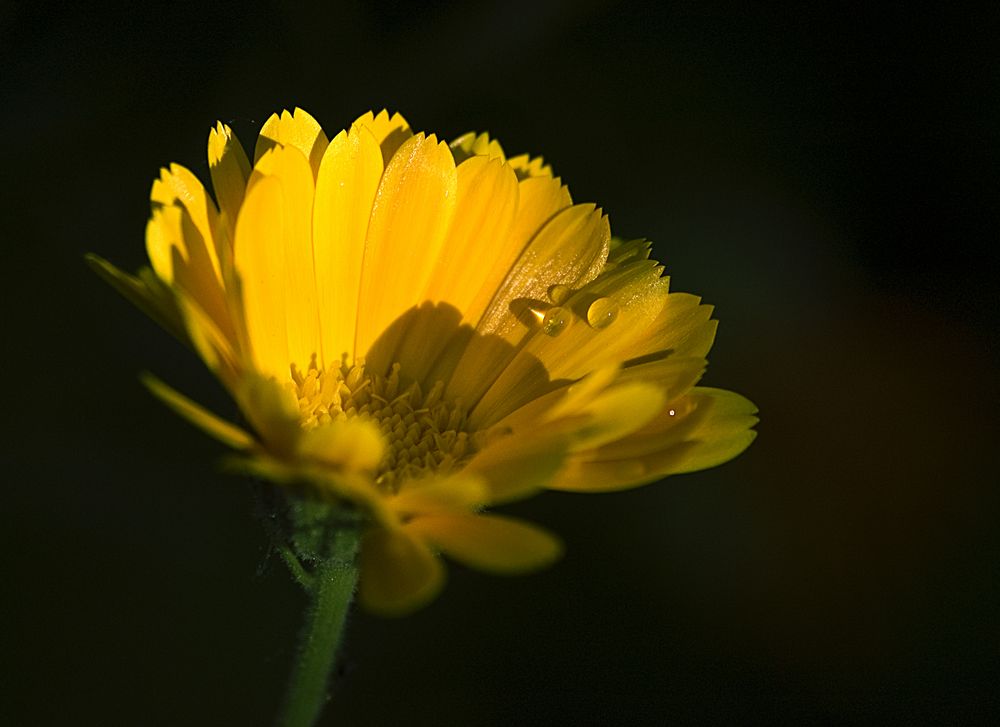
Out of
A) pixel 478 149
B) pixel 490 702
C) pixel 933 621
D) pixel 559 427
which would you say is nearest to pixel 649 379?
pixel 559 427

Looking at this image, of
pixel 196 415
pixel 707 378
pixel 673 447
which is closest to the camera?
pixel 196 415

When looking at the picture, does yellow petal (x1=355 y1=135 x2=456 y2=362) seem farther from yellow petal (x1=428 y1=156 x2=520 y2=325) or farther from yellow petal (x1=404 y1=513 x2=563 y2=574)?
yellow petal (x1=404 y1=513 x2=563 y2=574)

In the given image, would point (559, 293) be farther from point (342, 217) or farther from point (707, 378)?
point (707, 378)

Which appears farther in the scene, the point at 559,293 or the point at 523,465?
the point at 559,293

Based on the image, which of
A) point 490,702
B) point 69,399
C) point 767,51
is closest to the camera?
point 490,702

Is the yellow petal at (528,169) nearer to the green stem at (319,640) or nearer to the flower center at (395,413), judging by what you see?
the flower center at (395,413)

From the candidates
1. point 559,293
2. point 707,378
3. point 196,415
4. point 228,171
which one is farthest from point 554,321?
point 707,378

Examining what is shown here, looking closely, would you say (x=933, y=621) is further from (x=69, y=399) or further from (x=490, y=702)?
(x=69, y=399)
